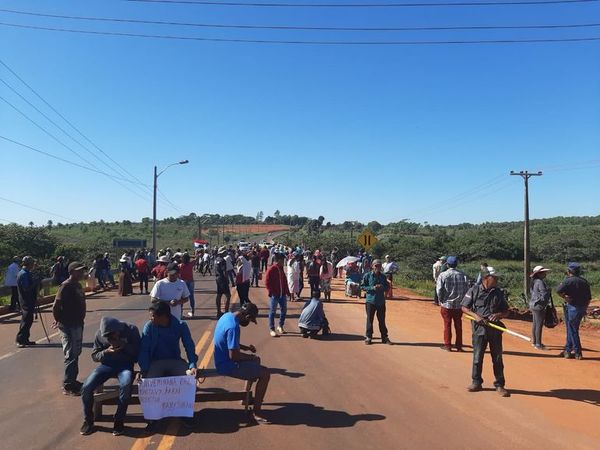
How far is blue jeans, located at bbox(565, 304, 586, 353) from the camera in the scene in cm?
986

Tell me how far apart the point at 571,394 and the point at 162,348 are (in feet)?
18.9

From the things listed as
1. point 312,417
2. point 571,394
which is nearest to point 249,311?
point 312,417

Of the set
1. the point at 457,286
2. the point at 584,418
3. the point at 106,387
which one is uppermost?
the point at 457,286

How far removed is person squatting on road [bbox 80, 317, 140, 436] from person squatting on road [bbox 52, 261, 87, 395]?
148 cm

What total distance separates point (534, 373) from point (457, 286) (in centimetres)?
227

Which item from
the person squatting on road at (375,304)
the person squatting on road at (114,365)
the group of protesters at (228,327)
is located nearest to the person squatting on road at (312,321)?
the group of protesters at (228,327)

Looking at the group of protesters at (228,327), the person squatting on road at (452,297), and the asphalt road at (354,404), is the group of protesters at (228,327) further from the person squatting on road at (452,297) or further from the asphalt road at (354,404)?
the asphalt road at (354,404)

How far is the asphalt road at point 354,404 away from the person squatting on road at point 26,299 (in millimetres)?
379

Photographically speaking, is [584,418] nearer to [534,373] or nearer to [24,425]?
[534,373]

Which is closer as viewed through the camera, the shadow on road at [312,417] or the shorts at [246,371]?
the shadow on road at [312,417]

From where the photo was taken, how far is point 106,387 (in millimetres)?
6199

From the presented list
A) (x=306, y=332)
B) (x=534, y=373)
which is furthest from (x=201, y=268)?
(x=534, y=373)

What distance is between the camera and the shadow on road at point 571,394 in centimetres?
727

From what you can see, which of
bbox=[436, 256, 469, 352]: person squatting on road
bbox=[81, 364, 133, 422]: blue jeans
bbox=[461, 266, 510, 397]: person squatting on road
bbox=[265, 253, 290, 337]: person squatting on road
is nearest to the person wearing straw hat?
bbox=[436, 256, 469, 352]: person squatting on road
